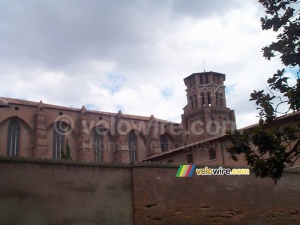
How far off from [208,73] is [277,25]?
139ft

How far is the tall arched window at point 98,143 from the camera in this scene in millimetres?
42969

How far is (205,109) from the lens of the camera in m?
48.0

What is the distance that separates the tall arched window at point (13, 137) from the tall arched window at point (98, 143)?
8837mm

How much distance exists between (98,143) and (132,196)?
27.9 metres

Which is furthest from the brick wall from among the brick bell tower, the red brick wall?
the brick bell tower

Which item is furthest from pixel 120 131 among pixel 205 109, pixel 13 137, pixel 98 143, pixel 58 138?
pixel 13 137

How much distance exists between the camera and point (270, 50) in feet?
30.1

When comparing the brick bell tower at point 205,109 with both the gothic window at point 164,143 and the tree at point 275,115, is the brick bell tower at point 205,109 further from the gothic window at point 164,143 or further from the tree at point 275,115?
the tree at point 275,115

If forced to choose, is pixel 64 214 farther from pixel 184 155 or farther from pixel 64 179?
pixel 184 155

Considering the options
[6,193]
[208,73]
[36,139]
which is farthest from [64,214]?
[208,73]

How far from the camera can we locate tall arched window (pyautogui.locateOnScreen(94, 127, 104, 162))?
1692 inches

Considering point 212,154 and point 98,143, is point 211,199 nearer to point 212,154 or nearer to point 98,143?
point 212,154

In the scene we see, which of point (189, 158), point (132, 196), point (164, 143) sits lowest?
point (132, 196)

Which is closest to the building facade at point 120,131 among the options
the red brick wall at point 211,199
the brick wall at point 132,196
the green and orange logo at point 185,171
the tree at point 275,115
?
the red brick wall at point 211,199
